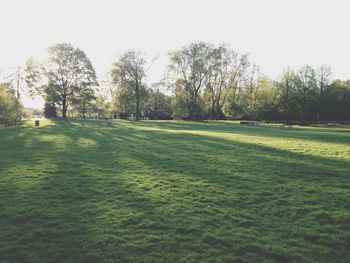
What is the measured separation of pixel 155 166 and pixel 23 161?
7350 millimetres

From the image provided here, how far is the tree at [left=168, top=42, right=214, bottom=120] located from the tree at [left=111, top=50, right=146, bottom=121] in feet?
25.0

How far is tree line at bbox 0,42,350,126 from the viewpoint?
200 feet

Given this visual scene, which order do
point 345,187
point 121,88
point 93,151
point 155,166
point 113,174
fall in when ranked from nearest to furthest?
1. point 345,187
2. point 113,174
3. point 155,166
4. point 93,151
5. point 121,88

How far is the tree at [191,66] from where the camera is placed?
6769 centimetres

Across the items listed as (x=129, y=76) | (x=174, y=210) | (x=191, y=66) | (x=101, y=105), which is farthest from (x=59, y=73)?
(x=174, y=210)

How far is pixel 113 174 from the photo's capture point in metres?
12.5

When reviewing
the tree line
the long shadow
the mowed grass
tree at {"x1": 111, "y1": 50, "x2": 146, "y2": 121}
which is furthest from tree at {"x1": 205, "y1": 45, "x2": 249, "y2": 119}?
the mowed grass

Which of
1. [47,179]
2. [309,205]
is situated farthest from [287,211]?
[47,179]

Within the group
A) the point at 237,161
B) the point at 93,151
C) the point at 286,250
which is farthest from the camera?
the point at 93,151

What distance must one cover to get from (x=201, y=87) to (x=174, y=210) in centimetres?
6572

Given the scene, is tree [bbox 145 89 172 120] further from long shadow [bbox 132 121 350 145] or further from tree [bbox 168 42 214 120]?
long shadow [bbox 132 121 350 145]

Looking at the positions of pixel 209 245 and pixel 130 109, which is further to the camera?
pixel 130 109

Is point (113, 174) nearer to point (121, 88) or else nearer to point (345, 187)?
point (345, 187)

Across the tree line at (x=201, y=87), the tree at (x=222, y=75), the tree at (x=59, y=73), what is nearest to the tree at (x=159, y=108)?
the tree line at (x=201, y=87)
